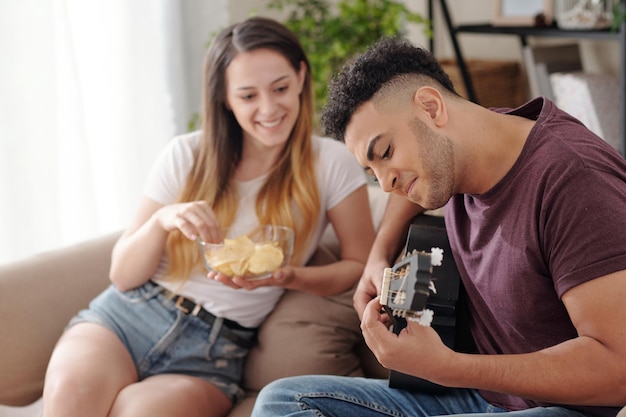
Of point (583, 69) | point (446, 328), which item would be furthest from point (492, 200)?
point (583, 69)

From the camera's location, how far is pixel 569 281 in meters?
1.17

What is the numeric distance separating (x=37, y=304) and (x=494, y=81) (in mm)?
2495

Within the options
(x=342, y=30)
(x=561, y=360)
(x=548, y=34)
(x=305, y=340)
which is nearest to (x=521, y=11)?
(x=548, y=34)

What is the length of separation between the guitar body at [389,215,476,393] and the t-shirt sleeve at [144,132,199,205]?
676 mm

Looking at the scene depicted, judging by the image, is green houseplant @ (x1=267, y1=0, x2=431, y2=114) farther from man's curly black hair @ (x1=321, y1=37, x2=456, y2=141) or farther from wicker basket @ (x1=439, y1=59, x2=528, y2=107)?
man's curly black hair @ (x1=321, y1=37, x2=456, y2=141)

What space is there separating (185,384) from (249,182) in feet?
1.73

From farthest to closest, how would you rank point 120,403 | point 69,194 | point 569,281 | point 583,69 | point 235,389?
1. point 583,69
2. point 69,194
3. point 235,389
4. point 120,403
5. point 569,281

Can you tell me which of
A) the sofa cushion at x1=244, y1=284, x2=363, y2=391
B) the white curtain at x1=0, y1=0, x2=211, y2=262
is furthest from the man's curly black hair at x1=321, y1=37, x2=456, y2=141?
the white curtain at x1=0, y1=0, x2=211, y2=262

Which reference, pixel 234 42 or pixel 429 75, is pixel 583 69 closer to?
pixel 234 42

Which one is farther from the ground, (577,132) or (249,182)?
(577,132)

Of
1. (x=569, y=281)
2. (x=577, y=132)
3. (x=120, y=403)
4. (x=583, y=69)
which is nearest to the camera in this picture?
(x=569, y=281)

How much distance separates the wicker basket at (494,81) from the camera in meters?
3.67

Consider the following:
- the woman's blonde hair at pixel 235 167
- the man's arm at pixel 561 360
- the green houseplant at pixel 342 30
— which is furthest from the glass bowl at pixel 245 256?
the green houseplant at pixel 342 30

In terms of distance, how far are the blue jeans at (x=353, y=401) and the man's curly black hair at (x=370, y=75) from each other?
48cm
